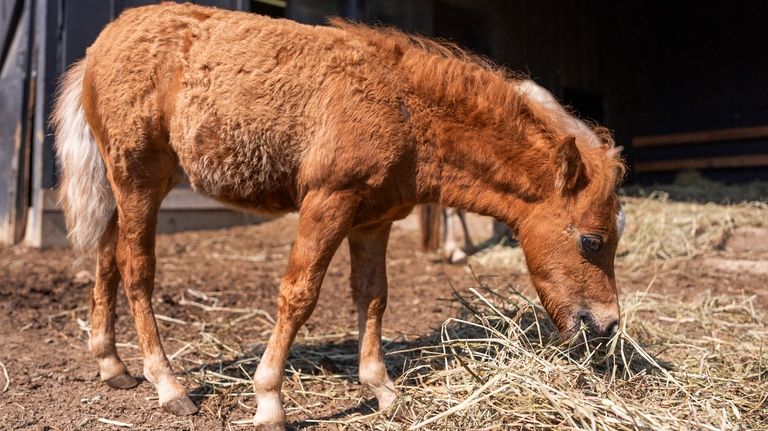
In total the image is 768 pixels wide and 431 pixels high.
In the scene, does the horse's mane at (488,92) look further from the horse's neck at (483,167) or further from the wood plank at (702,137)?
the wood plank at (702,137)

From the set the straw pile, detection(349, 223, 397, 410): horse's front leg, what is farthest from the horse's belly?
the straw pile

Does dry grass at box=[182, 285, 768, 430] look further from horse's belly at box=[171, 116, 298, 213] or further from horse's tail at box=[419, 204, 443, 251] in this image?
horse's tail at box=[419, 204, 443, 251]

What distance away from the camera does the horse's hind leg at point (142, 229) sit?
10.7 feet

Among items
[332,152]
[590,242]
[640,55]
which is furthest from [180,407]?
[640,55]

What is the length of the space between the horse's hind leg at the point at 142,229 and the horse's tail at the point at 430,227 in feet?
14.9

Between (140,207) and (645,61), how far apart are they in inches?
485

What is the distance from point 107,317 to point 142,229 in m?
0.62

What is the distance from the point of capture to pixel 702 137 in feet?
38.5

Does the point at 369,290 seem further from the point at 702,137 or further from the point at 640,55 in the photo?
the point at 640,55

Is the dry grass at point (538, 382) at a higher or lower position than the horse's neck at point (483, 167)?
lower

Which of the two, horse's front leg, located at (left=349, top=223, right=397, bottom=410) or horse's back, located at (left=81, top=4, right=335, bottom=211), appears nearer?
horse's back, located at (left=81, top=4, right=335, bottom=211)

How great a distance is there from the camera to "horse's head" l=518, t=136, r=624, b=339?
2.97 meters

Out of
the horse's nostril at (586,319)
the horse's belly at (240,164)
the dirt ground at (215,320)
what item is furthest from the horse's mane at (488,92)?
the dirt ground at (215,320)

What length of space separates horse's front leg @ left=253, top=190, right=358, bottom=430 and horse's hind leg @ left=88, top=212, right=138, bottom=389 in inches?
42.0
